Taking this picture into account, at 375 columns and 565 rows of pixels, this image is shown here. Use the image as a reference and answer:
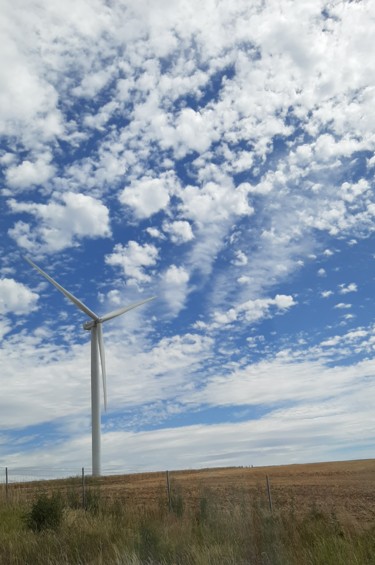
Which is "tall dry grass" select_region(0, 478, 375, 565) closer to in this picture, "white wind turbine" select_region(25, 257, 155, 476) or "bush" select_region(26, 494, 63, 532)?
"bush" select_region(26, 494, 63, 532)

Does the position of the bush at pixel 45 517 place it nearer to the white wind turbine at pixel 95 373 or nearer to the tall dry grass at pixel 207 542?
the tall dry grass at pixel 207 542

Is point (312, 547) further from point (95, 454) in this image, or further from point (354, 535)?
point (95, 454)

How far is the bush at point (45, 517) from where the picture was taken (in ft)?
57.4

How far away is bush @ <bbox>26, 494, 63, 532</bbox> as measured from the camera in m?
17.5

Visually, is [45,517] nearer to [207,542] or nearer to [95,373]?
[207,542]

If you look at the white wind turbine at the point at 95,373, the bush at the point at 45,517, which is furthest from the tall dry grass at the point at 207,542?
the white wind turbine at the point at 95,373

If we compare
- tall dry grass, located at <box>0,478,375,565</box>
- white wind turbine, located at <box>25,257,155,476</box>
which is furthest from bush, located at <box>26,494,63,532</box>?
white wind turbine, located at <box>25,257,155,476</box>

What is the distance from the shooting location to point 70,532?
15336mm

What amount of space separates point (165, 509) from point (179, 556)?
12.0 metres

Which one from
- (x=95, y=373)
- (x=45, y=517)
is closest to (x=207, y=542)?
(x=45, y=517)

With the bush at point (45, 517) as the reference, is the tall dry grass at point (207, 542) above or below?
below

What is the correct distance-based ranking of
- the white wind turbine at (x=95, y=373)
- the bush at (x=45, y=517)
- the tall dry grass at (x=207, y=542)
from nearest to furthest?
the tall dry grass at (x=207, y=542), the bush at (x=45, y=517), the white wind turbine at (x=95, y=373)

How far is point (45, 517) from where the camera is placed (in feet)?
59.2

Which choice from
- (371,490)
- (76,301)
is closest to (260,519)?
(371,490)
